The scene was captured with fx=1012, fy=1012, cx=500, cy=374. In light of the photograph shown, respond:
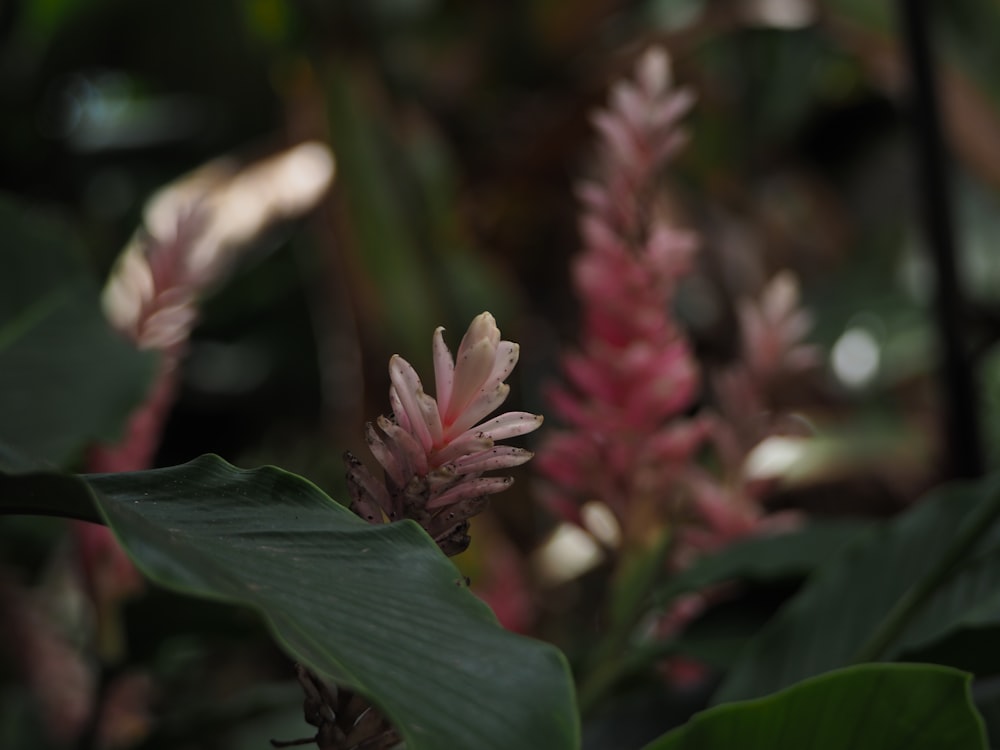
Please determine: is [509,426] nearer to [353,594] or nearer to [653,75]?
[353,594]

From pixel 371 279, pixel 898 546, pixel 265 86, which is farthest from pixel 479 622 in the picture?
pixel 265 86

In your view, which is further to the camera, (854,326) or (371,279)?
(854,326)

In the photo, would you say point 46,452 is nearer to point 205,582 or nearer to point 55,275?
point 55,275

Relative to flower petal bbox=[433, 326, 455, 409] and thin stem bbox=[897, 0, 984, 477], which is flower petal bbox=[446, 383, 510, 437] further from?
thin stem bbox=[897, 0, 984, 477]

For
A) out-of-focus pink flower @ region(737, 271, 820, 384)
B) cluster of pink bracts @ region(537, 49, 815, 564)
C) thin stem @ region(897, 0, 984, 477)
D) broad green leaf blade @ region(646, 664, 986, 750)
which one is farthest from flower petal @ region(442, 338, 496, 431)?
thin stem @ region(897, 0, 984, 477)

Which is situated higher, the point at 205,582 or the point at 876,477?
the point at 205,582

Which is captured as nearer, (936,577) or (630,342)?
(936,577)

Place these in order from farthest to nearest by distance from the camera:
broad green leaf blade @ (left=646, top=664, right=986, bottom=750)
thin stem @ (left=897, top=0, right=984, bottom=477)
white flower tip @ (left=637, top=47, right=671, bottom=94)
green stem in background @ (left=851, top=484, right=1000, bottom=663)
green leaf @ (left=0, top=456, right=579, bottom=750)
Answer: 1. thin stem @ (left=897, top=0, right=984, bottom=477)
2. white flower tip @ (left=637, top=47, right=671, bottom=94)
3. green stem in background @ (left=851, top=484, right=1000, bottom=663)
4. broad green leaf blade @ (left=646, top=664, right=986, bottom=750)
5. green leaf @ (left=0, top=456, right=579, bottom=750)

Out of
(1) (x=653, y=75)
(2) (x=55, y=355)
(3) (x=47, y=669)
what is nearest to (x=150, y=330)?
(2) (x=55, y=355)
